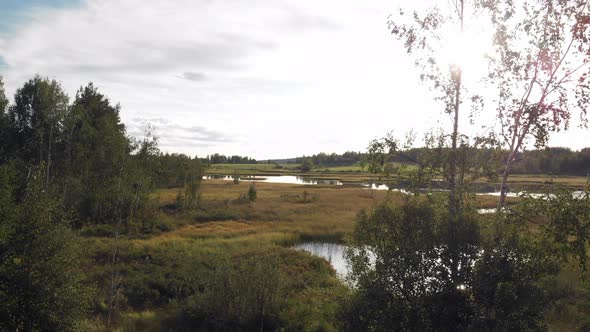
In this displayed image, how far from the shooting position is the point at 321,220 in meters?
53.3

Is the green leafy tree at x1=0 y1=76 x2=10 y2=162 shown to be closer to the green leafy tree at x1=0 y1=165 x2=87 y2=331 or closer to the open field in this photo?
the open field

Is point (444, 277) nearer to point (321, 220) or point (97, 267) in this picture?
point (97, 267)

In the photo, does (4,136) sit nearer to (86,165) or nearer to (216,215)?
(86,165)

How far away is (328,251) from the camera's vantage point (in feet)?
135

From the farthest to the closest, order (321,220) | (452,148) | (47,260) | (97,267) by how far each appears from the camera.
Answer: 1. (321,220)
2. (97,267)
3. (47,260)
4. (452,148)

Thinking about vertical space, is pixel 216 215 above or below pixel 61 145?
below

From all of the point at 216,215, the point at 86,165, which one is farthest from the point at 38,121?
the point at 216,215

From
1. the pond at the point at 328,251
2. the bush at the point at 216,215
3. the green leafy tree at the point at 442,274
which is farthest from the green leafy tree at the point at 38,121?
the green leafy tree at the point at 442,274

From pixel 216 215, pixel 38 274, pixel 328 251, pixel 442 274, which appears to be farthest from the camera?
pixel 216 215

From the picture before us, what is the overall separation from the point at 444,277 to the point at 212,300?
492 inches

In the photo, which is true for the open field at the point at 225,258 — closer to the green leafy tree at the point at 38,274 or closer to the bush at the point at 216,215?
the bush at the point at 216,215

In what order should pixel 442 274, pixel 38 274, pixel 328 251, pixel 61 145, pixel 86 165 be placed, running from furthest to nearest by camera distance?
pixel 61 145, pixel 86 165, pixel 328 251, pixel 38 274, pixel 442 274

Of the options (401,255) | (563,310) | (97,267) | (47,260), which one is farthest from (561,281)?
(97,267)

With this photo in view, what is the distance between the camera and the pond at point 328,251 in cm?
3613
